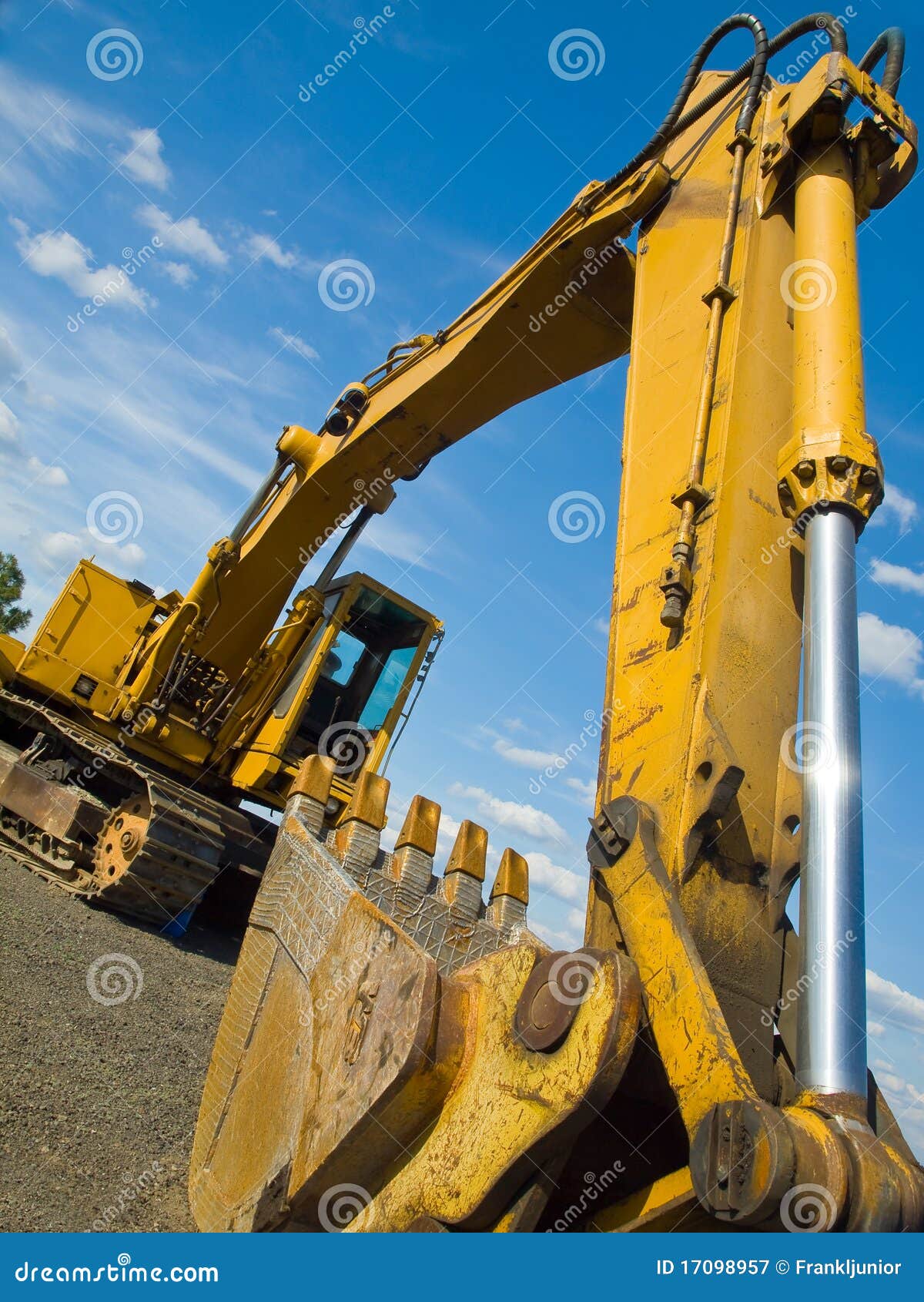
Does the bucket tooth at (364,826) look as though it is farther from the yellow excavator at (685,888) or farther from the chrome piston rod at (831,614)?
the chrome piston rod at (831,614)

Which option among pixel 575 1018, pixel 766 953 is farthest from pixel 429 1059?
pixel 766 953

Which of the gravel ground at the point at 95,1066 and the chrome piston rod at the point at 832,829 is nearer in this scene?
the chrome piston rod at the point at 832,829

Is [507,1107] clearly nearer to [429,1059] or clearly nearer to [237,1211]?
[429,1059]

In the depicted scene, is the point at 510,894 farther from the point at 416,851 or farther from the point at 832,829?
the point at 832,829

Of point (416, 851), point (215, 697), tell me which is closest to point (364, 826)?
point (416, 851)

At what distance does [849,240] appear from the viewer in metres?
2.68

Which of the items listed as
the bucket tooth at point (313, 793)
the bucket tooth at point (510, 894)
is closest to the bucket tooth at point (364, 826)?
the bucket tooth at point (313, 793)

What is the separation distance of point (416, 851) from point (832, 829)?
197 centimetres

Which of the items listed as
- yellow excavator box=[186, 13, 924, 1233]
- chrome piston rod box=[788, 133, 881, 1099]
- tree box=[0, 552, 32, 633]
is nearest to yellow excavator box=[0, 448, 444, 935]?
yellow excavator box=[186, 13, 924, 1233]

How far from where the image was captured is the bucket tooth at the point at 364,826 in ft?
11.3

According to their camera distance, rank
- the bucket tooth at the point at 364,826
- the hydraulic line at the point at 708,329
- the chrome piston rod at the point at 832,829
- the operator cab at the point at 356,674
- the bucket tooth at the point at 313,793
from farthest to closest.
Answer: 1. the operator cab at the point at 356,674
2. the bucket tooth at the point at 313,793
3. the bucket tooth at the point at 364,826
4. the hydraulic line at the point at 708,329
5. the chrome piston rod at the point at 832,829

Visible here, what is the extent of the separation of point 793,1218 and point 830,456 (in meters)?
1.71

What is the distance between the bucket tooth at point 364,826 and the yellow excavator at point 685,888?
0.5 inches

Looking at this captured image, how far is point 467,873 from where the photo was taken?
148 inches
